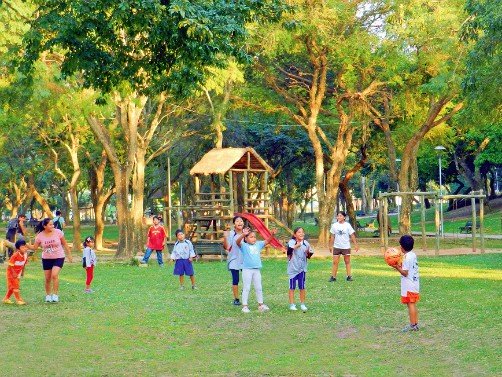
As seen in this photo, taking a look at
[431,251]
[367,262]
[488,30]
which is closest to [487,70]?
[488,30]

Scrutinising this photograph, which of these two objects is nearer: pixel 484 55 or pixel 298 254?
pixel 298 254

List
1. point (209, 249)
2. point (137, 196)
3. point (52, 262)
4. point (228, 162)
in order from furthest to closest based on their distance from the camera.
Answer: point (137, 196), point (228, 162), point (209, 249), point (52, 262)

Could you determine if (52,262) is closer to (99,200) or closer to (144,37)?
(144,37)

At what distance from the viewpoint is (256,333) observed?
570 inches

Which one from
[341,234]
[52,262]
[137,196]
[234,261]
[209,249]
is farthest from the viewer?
[137,196]

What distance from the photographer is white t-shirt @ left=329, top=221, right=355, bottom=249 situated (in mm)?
23094

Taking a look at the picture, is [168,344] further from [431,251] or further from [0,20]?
[431,251]

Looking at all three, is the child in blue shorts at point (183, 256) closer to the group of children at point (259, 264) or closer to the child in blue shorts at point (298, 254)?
the group of children at point (259, 264)

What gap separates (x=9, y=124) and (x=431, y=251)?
1787cm

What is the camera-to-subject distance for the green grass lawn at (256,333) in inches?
458

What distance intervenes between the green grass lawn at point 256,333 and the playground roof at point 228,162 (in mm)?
14681

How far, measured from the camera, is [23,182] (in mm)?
69875

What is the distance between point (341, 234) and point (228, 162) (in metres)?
15.1

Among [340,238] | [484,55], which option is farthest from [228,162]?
[340,238]
